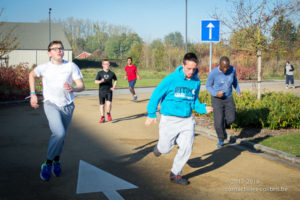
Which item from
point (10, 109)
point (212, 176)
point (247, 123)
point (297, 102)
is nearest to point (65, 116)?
point (212, 176)

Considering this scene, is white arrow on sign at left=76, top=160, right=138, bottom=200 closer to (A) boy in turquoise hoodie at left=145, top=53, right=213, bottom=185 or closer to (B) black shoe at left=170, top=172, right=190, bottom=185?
(B) black shoe at left=170, top=172, right=190, bottom=185

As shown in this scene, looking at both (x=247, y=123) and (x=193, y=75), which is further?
(x=247, y=123)

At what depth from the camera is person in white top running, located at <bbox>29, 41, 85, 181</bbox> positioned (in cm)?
465

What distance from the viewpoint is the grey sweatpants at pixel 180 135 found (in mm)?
4559

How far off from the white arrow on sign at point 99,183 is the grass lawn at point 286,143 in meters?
3.58

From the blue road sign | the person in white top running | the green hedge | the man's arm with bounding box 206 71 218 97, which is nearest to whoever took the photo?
the person in white top running

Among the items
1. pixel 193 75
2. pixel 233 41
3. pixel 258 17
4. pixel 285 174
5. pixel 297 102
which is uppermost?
pixel 258 17

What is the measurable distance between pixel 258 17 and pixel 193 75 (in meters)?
6.33

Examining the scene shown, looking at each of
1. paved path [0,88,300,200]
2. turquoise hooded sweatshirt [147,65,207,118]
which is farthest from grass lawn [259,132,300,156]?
turquoise hooded sweatshirt [147,65,207,118]

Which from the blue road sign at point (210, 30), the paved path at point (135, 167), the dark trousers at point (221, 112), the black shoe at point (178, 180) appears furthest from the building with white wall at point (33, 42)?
the black shoe at point (178, 180)

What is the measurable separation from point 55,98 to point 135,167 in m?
1.79

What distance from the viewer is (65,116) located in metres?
4.83

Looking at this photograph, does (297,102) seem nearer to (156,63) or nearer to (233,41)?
(233,41)

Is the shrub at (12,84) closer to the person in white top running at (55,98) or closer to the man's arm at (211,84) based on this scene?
the person in white top running at (55,98)
